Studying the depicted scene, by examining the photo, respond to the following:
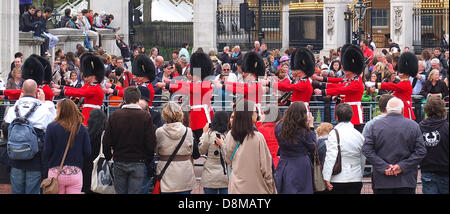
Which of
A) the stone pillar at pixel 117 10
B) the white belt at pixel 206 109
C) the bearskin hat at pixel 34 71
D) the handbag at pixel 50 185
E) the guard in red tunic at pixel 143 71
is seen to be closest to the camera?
the handbag at pixel 50 185

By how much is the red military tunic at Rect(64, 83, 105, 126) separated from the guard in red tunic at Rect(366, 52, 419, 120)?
346cm

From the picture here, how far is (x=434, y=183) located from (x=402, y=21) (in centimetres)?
2075

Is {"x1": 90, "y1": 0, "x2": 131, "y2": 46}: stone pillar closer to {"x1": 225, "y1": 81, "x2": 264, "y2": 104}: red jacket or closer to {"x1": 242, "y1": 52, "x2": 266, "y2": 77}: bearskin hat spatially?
{"x1": 242, "y1": 52, "x2": 266, "y2": 77}: bearskin hat

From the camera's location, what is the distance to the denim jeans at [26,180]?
30.6 feet

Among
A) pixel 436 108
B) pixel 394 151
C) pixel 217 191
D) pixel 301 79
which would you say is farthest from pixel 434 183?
pixel 301 79

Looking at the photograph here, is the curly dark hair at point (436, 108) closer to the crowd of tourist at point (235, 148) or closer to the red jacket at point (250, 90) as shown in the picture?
the crowd of tourist at point (235, 148)

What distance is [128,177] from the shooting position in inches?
366

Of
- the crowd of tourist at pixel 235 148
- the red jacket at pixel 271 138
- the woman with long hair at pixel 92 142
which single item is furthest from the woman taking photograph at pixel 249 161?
the woman with long hair at pixel 92 142

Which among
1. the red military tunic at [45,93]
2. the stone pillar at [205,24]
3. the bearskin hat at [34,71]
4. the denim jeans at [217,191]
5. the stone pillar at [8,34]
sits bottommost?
the denim jeans at [217,191]

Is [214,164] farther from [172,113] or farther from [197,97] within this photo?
[197,97]

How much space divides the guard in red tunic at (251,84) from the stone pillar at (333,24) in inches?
638

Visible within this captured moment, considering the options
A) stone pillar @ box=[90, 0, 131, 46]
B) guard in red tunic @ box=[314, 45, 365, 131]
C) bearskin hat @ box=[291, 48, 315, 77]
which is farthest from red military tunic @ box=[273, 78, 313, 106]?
stone pillar @ box=[90, 0, 131, 46]

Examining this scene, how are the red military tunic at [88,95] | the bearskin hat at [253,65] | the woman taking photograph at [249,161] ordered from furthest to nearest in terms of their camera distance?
the bearskin hat at [253,65] < the red military tunic at [88,95] < the woman taking photograph at [249,161]

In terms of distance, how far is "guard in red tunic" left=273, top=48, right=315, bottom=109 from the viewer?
11.5 m
